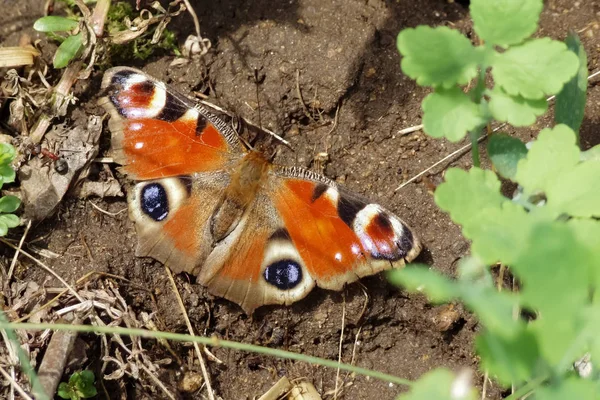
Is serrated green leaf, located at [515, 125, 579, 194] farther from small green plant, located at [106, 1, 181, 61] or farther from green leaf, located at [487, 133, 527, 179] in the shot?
small green plant, located at [106, 1, 181, 61]

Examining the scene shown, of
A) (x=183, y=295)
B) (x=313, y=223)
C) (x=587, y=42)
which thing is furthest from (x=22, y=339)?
(x=587, y=42)

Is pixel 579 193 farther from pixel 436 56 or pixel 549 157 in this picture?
pixel 436 56

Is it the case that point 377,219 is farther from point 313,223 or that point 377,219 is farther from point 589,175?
point 589,175

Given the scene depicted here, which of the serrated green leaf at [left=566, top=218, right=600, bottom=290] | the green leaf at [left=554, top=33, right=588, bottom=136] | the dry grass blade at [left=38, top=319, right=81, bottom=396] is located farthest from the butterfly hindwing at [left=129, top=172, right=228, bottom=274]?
the serrated green leaf at [left=566, top=218, right=600, bottom=290]

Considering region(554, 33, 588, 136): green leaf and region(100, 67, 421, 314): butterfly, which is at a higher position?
region(554, 33, 588, 136): green leaf

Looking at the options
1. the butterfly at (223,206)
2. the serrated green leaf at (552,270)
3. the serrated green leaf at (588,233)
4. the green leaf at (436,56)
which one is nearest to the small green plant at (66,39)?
the butterfly at (223,206)

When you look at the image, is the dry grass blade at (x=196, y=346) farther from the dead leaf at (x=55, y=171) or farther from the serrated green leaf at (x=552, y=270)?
the serrated green leaf at (x=552, y=270)
